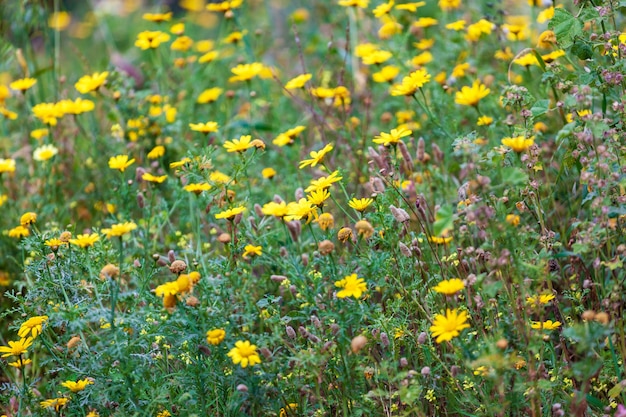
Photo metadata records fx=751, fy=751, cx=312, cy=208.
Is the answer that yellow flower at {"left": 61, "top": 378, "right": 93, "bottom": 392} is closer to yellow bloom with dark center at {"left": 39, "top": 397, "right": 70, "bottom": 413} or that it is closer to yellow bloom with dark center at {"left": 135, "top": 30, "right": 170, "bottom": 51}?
yellow bloom with dark center at {"left": 39, "top": 397, "right": 70, "bottom": 413}

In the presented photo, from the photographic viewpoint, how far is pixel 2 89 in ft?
11.4

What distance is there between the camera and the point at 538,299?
181 cm

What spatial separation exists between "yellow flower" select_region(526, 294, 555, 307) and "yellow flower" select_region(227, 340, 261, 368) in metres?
0.67

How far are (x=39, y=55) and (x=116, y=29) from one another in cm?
135

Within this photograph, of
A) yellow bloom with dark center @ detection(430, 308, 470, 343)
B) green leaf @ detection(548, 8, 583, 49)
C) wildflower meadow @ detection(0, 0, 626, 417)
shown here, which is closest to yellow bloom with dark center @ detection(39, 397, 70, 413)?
wildflower meadow @ detection(0, 0, 626, 417)

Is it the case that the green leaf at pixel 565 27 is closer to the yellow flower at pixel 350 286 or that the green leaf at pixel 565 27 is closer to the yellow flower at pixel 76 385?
the yellow flower at pixel 350 286

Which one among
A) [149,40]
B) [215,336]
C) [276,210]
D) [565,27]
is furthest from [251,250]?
[149,40]

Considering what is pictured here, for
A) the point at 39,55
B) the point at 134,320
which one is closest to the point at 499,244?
the point at 134,320

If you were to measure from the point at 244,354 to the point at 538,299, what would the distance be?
71 centimetres

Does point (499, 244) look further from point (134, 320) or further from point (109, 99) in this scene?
point (109, 99)

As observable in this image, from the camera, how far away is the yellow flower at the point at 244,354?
A: 1.67 meters

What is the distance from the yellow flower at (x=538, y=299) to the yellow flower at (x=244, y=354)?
67 cm

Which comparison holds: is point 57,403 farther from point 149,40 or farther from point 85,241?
point 149,40

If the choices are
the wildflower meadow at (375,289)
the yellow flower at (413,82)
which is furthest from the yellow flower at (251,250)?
the yellow flower at (413,82)
